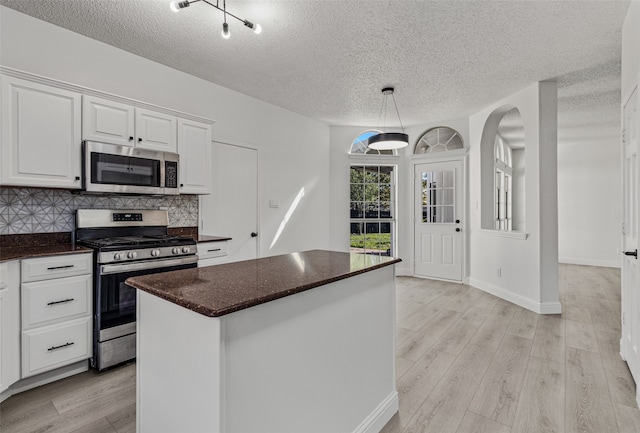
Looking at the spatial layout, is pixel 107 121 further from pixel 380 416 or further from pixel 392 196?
pixel 392 196

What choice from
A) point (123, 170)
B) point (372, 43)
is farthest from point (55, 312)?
point (372, 43)

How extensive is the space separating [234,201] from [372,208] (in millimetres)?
2713

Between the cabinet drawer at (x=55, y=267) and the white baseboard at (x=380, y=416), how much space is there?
2.16m

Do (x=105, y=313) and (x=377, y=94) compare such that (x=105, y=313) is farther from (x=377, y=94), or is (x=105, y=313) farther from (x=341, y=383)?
(x=377, y=94)

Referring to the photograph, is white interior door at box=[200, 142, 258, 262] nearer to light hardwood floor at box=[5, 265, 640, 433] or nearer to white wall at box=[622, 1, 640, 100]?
light hardwood floor at box=[5, 265, 640, 433]

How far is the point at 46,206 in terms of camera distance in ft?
8.57

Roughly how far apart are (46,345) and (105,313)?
1.21ft

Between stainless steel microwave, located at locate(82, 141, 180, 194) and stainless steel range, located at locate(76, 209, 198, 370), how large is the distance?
1.13 ft

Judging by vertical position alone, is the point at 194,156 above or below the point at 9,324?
above

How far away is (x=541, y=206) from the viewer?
3811 mm

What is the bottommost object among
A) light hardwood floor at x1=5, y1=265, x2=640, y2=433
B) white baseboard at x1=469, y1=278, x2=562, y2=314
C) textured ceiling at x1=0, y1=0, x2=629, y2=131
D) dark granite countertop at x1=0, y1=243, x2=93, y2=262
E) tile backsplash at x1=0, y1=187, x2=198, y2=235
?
light hardwood floor at x1=5, y1=265, x2=640, y2=433

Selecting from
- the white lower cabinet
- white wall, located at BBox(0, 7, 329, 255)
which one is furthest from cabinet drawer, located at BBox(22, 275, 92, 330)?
white wall, located at BBox(0, 7, 329, 255)

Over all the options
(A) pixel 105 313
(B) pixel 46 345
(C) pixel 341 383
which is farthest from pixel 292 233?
(C) pixel 341 383

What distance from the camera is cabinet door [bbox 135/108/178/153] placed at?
2.88m
